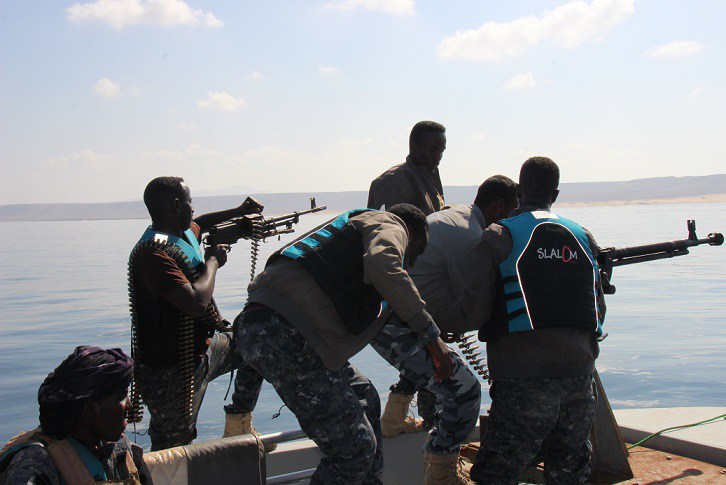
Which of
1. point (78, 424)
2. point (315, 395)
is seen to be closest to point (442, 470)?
point (315, 395)

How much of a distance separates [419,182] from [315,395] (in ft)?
7.65

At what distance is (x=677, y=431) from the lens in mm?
5773

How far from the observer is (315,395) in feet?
12.5

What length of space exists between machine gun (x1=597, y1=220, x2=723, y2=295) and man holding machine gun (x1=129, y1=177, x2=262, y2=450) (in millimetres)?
2396

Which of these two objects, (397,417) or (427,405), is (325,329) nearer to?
(397,417)

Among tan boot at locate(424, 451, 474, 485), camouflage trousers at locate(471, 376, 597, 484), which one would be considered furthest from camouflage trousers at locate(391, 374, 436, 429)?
camouflage trousers at locate(471, 376, 597, 484)

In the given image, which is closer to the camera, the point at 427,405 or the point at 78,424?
the point at 78,424

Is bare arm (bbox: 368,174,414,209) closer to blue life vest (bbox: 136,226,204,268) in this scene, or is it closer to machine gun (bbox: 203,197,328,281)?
machine gun (bbox: 203,197,328,281)

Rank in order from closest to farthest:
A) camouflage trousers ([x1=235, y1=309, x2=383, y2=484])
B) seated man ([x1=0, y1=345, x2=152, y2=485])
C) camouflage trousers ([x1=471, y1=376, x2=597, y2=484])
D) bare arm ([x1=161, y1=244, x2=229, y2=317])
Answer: seated man ([x1=0, y1=345, x2=152, y2=485]), camouflage trousers ([x1=235, y1=309, x2=383, y2=484]), camouflage trousers ([x1=471, y1=376, x2=597, y2=484]), bare arm ([x1=161, y1=244, x2=229, y2=317])

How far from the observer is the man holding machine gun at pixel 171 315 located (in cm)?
439

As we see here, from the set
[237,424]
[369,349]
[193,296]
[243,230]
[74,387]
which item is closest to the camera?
[74,387]

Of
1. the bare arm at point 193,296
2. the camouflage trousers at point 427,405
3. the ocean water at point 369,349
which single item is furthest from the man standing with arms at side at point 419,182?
the ocean water at point 369,349

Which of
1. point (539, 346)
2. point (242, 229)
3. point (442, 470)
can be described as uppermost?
point (242, 229)

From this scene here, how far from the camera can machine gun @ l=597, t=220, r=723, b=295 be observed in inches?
200
